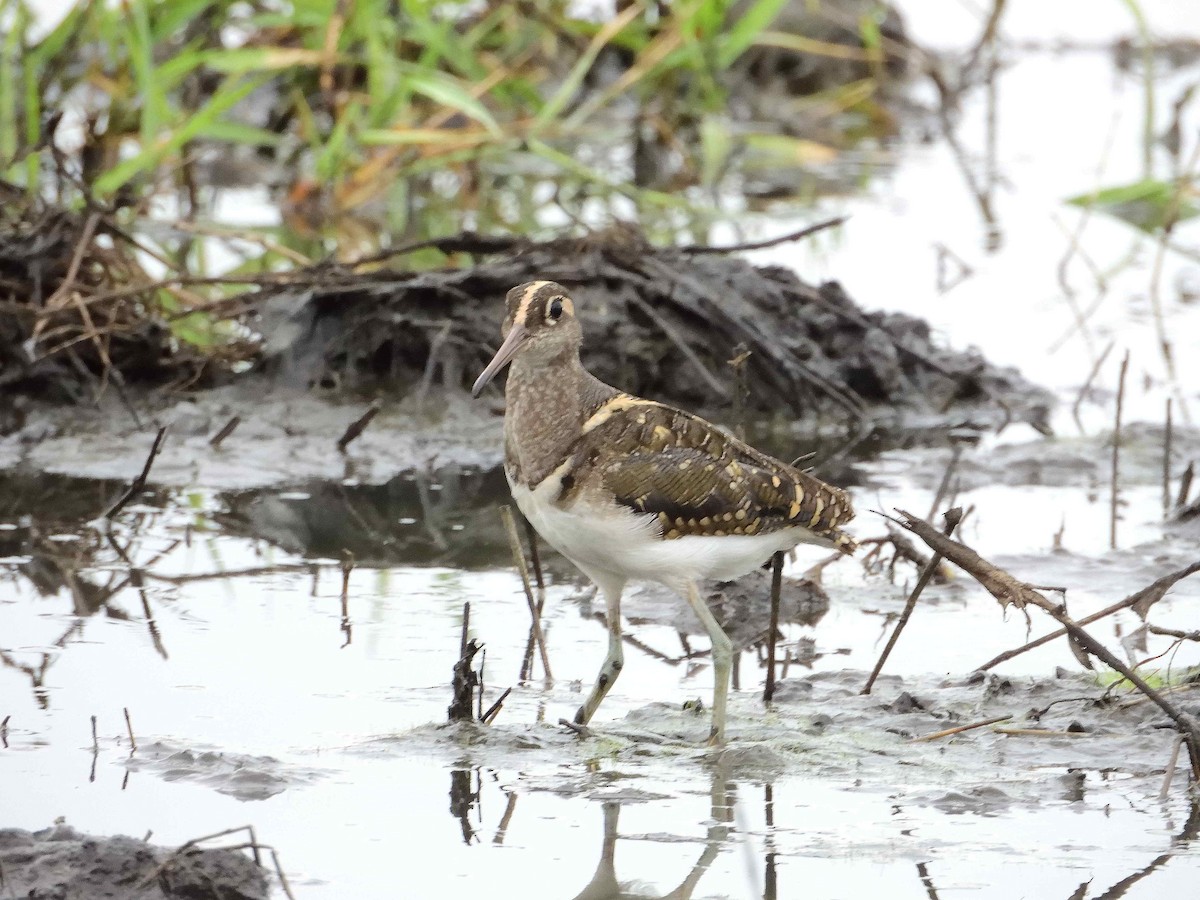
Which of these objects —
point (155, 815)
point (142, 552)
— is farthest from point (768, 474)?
point (142, 552)

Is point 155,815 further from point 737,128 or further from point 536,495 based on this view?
point 737,128

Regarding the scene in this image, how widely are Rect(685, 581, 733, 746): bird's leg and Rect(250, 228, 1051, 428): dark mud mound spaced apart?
321 centimetres

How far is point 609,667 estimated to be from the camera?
5090mm

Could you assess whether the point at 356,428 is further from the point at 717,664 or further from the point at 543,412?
the point at 717,664

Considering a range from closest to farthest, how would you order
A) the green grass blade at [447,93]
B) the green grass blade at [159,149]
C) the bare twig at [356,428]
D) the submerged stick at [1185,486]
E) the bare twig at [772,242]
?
the submerged stick at [1185,486], the bare twig at [772,242], the bare twig at [356,428], the green grass blade at [159,149], the green grass blade at [447,93]

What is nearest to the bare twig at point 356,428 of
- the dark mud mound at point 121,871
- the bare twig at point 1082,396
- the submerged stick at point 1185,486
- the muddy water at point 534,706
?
the muddy water at point 534,706

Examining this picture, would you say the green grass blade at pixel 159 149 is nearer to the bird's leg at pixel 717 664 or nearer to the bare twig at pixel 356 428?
the bare twig at pixel 356 428

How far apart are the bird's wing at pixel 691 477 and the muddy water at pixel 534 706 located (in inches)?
21.3

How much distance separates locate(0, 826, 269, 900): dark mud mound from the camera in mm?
3725

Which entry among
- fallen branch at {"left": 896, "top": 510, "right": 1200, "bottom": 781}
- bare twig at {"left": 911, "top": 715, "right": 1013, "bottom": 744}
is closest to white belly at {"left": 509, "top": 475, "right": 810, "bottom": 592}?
fallen branch at {"left": 896, "top": 510, "right": 1200, "bottom": 781}

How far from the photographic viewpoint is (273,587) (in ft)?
20.5

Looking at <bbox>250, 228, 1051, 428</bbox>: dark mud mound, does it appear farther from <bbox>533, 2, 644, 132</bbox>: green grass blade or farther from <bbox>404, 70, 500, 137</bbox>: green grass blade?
<bbox>533, 2, 644, 132</bbox>: green grass blade

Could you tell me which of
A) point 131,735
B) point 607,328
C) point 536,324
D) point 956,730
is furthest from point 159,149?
point 956,730

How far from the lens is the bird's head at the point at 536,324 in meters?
5.04
